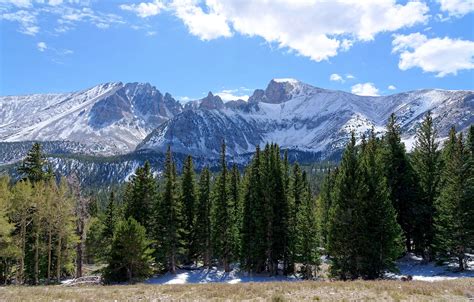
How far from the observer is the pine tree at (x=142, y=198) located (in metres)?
55.2

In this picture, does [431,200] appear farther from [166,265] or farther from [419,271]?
[166,265]

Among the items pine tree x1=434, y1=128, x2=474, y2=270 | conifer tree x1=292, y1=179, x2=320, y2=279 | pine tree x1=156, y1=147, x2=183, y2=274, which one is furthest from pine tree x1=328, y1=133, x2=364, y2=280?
pine tree x1=156, y1=147, x2=183, y2=274

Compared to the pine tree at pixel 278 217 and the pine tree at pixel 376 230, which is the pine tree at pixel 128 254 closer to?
the pine tree at pixel 278 217

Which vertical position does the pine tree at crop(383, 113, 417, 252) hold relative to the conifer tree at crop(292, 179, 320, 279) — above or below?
above

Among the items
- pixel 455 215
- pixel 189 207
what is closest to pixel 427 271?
pixel 455 215

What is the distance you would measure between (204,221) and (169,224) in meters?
6.03

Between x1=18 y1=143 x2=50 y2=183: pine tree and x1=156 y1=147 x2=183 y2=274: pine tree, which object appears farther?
x1=156 y1=147 x2=183 y2=274: pine tree

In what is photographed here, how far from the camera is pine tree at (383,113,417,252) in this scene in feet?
150

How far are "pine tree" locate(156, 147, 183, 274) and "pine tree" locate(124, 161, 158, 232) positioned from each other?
1.46 m

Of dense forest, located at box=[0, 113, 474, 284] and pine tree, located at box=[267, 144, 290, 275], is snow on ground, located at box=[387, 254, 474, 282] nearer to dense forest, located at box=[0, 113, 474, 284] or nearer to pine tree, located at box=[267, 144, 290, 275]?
dense forest, located at box=[0, 113, 474, 284]

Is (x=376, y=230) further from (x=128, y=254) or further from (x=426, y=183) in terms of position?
(x=128, y=254)

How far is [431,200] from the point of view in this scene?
150ft

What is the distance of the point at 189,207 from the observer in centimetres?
6147

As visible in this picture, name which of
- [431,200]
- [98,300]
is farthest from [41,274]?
[431,200]
